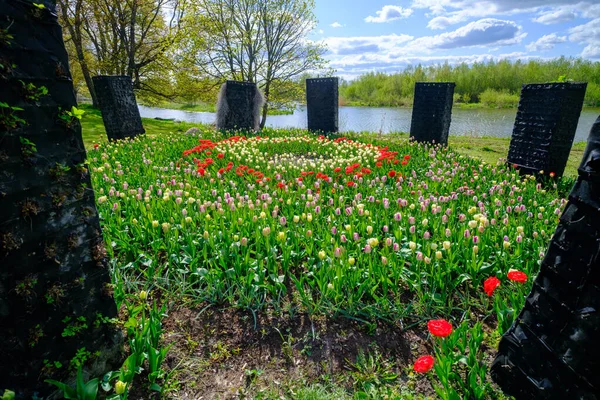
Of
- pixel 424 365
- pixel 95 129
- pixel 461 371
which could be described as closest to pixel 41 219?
pixel 424 365

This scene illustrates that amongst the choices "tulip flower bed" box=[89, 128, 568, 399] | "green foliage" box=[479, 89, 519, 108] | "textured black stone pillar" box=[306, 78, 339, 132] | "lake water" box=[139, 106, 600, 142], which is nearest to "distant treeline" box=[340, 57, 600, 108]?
"green foliage" box=[479, 89, 519, 108]

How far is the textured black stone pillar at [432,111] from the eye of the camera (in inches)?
386

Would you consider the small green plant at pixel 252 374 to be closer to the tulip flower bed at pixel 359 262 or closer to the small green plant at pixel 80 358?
the tulip flower bed at pixel 359 262

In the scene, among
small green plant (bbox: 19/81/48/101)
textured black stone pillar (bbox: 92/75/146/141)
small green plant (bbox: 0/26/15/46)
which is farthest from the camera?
textured black stone pillar (bbox: 92/75/146/141)

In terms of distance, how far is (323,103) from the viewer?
12.8 m

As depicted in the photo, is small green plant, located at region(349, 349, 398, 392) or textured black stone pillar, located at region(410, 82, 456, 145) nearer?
small green plant, located at region(349, 349, 398, 392)

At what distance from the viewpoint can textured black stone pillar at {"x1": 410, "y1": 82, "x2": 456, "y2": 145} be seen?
9797 mm

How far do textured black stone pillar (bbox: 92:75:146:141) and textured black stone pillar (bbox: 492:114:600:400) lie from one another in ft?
37.6

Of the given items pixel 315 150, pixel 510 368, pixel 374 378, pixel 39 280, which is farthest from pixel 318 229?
pixel 315 150

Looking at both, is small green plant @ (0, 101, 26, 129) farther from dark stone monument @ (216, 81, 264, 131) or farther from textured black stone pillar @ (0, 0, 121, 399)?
dark stone monument @ (216, 81, 264, 131)

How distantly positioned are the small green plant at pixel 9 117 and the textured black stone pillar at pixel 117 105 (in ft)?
33.1

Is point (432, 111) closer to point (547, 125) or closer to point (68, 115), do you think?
point (547, 125)

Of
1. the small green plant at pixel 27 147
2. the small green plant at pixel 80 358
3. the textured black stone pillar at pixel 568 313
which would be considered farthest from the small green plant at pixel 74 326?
the textured black stone pillar at pixel 568 313

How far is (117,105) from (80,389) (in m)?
10.8
